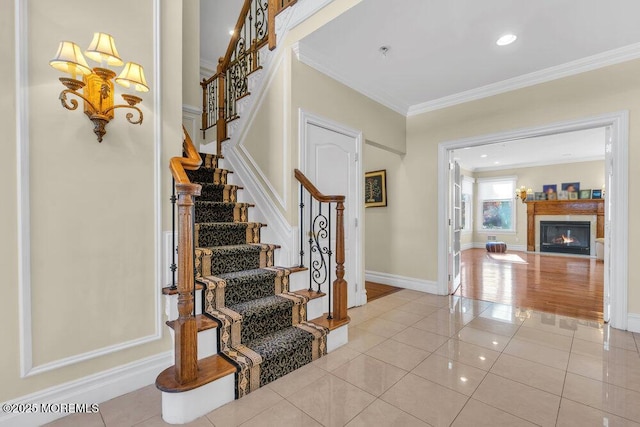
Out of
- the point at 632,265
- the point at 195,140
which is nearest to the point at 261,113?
the point at 195,140

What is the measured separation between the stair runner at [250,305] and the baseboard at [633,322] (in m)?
3.10

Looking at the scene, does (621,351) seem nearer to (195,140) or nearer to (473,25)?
(473,25)

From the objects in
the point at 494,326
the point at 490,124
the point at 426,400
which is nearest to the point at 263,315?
the point at 426,400

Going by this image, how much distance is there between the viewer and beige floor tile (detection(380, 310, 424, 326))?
10.4 ft

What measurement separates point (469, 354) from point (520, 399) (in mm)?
593

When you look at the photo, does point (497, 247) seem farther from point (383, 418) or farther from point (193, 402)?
point (193, 402)

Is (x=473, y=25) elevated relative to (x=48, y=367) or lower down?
elevated

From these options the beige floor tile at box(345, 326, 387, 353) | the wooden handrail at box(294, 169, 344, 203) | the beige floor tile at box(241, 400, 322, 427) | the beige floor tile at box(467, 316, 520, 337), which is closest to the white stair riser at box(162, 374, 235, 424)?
the beige floor tile at box(241, 400, 322, 427)

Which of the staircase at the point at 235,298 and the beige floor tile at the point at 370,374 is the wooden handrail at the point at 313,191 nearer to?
the staircase at the point at 235,298

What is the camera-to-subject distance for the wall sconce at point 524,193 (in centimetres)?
903

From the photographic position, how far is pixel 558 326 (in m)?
3.02

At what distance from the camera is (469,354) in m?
2.41

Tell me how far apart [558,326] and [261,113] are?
3850 mm

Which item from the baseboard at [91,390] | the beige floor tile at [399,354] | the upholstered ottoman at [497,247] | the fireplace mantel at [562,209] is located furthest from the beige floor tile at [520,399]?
the fireplace mantel at [562,209]
